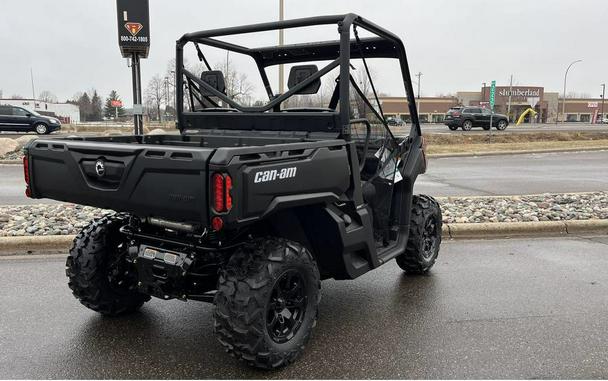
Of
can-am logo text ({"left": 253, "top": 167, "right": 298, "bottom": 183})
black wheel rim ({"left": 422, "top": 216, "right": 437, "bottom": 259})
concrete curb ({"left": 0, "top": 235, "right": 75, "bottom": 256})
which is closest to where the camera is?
can-am logo text ({"left": 253, "top": 167, "right": 298, "bottom": 183})

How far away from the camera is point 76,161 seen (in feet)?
10.5

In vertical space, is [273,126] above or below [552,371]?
above

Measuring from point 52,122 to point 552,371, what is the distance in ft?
91.4

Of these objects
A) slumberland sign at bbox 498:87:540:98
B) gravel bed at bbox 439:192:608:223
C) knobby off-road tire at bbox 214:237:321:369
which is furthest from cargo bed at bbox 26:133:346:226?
slumberland sign at bbox 498:87:540:98

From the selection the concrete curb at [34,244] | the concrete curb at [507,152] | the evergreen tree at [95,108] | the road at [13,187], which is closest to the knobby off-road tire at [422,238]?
the concrete curb at [34,244]

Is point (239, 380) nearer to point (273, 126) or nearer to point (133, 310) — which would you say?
point (133, 310)

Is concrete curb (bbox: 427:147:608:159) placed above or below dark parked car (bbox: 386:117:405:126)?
below

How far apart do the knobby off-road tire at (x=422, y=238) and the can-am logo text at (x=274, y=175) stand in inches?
83.2

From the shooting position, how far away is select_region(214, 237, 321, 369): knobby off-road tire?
2.99 m

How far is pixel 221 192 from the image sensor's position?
2.67m

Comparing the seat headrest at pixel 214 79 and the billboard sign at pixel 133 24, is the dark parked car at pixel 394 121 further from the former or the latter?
the billboard sign at pixel 133 24

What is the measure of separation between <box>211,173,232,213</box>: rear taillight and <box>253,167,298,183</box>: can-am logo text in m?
0.18

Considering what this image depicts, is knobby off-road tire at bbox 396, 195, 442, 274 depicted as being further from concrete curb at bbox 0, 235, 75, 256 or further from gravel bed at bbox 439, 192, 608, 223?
concrete curb at bbox 0, 235, 75, 256

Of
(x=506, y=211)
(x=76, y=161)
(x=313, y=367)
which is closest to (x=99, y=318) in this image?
(x=76, y=161)
